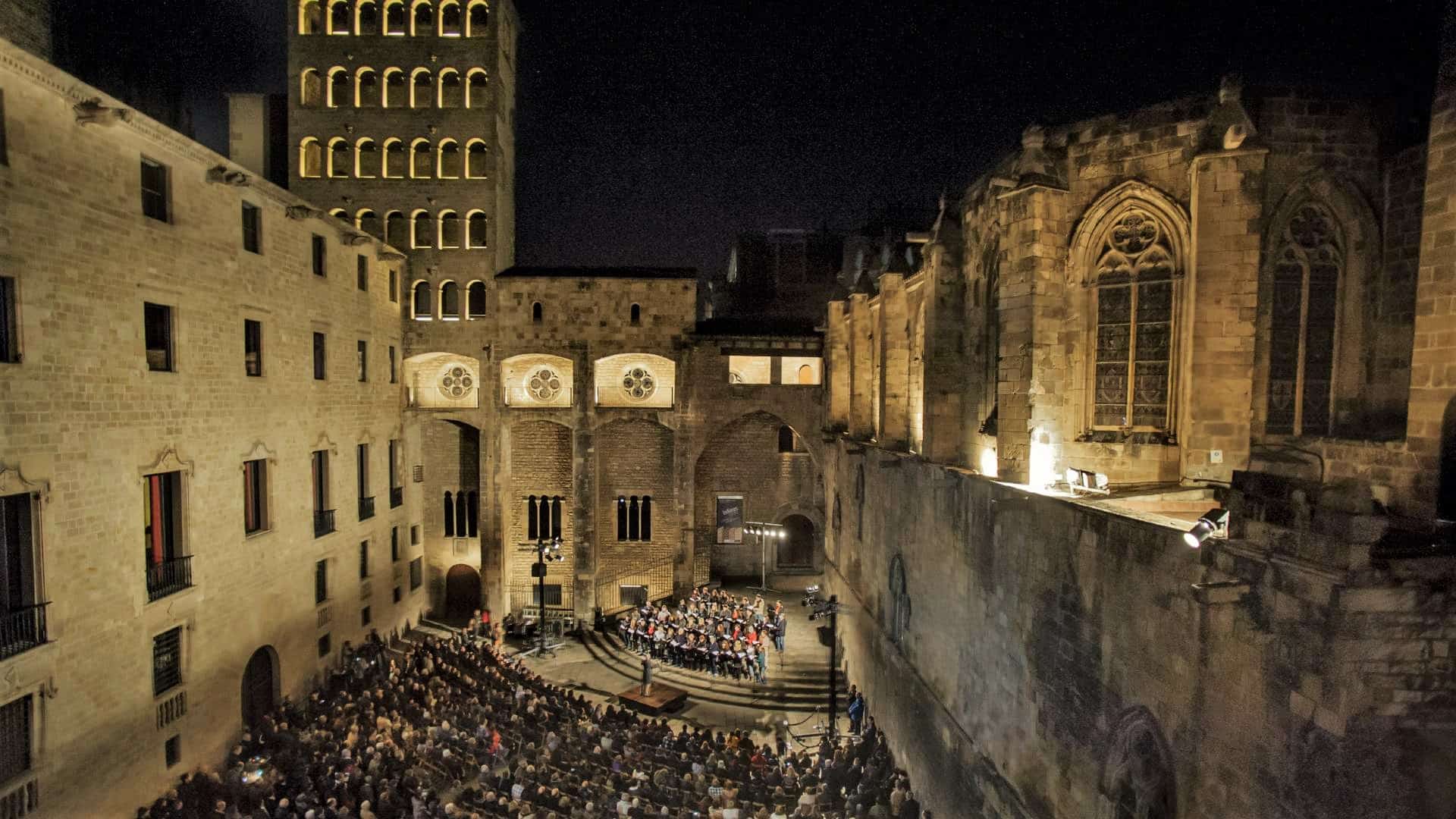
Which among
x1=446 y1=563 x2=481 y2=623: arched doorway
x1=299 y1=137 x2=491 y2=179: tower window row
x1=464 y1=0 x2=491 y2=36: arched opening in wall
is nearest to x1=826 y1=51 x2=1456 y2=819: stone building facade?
x1=299 y1=137 x2=491 y2=179: tower window row

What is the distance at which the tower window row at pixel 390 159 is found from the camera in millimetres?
25344

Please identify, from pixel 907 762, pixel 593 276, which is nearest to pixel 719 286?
pixel 593 276

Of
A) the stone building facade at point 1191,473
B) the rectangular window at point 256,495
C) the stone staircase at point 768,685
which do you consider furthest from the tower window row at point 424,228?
the stone building facade at point 1191,473

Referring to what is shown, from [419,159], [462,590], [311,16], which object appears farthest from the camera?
[462,590]

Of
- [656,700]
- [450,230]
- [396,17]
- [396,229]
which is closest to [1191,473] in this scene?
[656,700]

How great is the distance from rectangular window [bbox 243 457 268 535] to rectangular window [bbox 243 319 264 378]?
2.17 metres

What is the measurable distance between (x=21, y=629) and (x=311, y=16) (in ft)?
73.5

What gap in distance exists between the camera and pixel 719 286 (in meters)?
39.1

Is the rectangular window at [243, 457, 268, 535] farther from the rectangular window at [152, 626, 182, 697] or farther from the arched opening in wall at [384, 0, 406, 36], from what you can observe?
the arched opening in wall at [384, 0, 406, 36]

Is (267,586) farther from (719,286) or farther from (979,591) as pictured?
(719,286)

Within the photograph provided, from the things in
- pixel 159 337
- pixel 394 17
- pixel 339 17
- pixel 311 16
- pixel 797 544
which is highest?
pixel 394 17

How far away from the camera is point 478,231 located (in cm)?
2591

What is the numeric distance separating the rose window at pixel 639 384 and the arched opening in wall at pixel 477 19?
13.3m

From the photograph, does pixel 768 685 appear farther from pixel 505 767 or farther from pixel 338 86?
pixel 338 86
